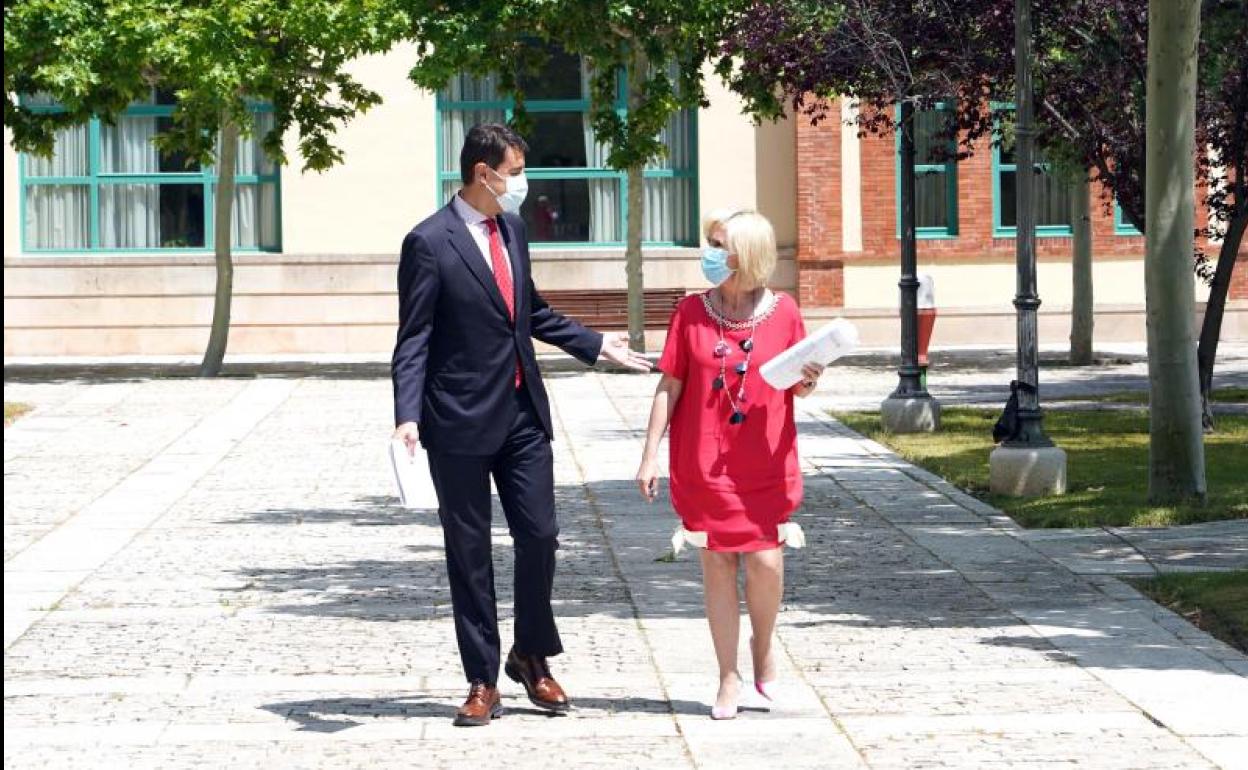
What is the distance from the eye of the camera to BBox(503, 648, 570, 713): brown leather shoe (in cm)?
759

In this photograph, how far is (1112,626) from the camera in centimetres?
914

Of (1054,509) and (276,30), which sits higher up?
(276,30)

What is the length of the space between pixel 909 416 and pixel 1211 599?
981 centimetres

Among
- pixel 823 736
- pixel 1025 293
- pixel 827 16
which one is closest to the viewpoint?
pixel 823 736

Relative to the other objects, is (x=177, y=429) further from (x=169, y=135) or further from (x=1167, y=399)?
(x=1167, y=399)

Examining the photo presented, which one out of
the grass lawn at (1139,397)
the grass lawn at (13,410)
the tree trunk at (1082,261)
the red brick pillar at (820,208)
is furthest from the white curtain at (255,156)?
the grass lawn at (1139,397)

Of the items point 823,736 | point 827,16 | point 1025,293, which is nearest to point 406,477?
point 823,736

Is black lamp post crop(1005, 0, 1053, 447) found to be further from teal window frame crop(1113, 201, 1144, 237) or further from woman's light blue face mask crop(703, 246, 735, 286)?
teal window frame crop(1113, 201, 1144, 237)

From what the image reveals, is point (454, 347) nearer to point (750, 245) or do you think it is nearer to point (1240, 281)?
point (750, 245)

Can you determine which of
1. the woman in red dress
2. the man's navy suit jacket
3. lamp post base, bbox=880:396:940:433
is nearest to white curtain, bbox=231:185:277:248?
lamp post base, bbox=880:396:940:433

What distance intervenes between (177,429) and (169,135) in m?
8.21

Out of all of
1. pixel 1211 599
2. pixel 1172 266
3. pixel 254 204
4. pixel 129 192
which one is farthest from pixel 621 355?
pixel 129 192

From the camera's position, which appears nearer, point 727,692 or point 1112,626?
point 727,692

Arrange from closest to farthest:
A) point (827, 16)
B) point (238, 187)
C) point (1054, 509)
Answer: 1. point (1054, 509)
2. point (827, 16)
3. point (238, 187)
